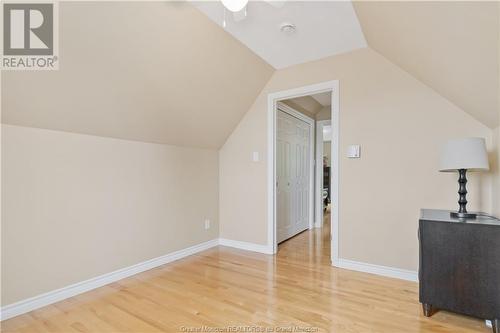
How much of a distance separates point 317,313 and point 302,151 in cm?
296

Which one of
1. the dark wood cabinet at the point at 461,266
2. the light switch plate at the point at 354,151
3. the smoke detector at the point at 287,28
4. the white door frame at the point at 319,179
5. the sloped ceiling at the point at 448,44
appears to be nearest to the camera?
the sloped ceiling at the point at 448,44

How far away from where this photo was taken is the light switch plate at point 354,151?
276 cm

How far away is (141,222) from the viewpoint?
2805 millimetres

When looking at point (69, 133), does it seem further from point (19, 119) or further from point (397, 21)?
point (397, 21)

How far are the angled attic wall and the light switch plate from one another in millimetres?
49

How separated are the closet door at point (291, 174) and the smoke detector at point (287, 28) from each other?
1388 millimetres

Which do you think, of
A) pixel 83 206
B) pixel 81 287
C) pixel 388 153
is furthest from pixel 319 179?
pixel 81 287

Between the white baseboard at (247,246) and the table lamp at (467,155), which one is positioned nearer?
the table lamp at (467,155)

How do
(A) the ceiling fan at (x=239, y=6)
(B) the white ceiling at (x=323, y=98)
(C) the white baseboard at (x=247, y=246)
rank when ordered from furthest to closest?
(B) the white ceiling at (x=323, y=98)
(C) the white baseboard at (x=247, y=246)
(A) the ceiling fan at (x=239, y=6)

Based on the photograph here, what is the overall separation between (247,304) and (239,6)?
214 cm

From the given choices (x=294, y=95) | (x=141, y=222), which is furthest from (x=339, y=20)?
(x=141, y=222)

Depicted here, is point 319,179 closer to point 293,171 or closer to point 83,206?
point 293,171

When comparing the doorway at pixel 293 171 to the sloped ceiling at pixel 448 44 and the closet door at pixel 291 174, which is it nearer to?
the closet door at pixel 291 174

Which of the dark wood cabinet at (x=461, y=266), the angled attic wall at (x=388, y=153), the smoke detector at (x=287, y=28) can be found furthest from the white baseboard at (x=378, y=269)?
the smoke detector at (x=287, y=28)
